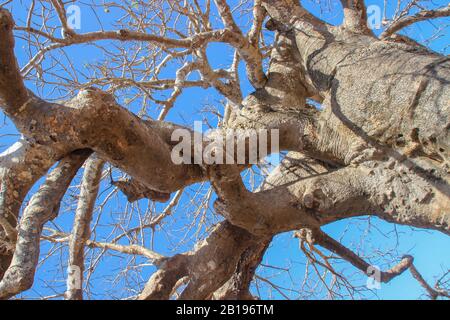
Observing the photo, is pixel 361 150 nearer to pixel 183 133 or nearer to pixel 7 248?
pixel 183 133

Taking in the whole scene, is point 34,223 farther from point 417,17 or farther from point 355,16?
point 417,17

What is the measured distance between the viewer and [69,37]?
2369mm

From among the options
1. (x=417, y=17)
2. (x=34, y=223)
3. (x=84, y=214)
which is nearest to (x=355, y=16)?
(x=417, y=17)

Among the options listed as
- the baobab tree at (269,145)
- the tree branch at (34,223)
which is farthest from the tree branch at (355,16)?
the tree branch at (34,223)

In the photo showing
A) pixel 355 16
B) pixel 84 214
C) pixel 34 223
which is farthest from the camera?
pixel 355 16

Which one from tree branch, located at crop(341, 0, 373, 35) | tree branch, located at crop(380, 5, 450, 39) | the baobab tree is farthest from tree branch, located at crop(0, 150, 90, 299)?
tree branch, located at crop(380, 5, 450, 39)

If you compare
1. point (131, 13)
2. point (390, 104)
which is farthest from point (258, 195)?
point (131, 13)

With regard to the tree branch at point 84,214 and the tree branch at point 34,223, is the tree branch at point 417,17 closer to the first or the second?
the tree branch at point 84,214

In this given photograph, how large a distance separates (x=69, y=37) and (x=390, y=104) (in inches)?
70.7

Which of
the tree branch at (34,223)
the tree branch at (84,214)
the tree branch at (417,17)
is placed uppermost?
the tree branch at (417,17)

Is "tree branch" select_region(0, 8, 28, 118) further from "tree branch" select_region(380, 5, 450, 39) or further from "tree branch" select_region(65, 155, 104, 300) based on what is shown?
"tree branch" select_region(380, 5, 450, 39)

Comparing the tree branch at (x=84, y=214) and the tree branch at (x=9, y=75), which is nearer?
the tree branch at (x=9, y=75)

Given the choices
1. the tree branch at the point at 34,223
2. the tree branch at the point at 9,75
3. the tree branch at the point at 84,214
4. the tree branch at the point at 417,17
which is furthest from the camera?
the tree branch at the point at 417,17

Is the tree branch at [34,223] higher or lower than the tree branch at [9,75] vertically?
lower
